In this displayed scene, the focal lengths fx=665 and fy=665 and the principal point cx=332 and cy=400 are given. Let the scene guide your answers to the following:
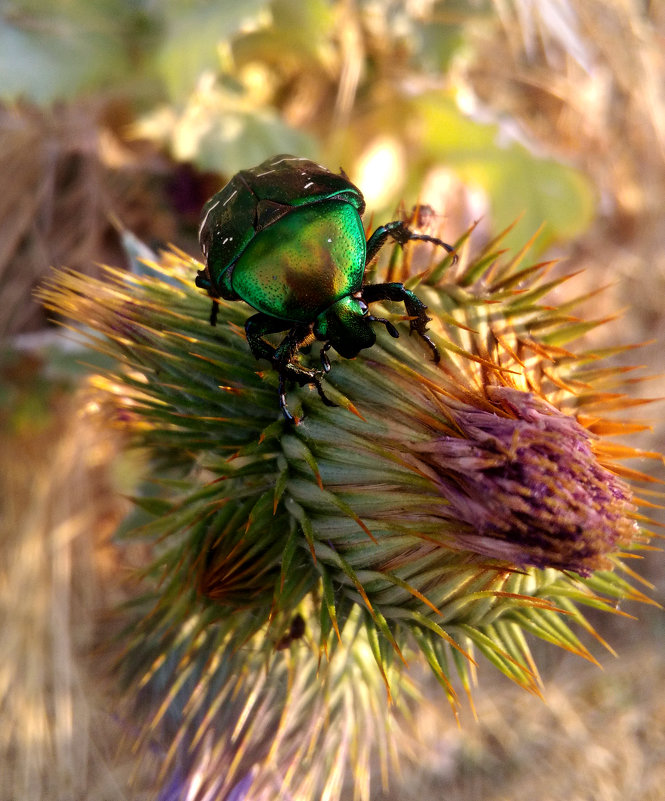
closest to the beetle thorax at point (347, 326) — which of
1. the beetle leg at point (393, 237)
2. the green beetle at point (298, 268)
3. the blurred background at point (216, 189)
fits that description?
the green beetle at point (298, 268)

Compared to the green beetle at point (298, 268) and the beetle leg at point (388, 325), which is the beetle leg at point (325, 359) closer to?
the green beetle at point (298, 268)

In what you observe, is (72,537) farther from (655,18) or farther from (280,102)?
(655,18)

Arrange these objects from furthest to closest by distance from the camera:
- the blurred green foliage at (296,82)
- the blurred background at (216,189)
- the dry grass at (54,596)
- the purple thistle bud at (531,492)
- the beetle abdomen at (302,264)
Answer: the dry grass at (54,596)
the blurred background at (216,189)
the blurred green foliage at (296,82)
the beetle abdomen at (302,264)
the purple thistle bud at (531,492)

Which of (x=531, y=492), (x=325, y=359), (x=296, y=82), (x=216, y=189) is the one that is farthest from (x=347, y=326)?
(x=296, y=82)

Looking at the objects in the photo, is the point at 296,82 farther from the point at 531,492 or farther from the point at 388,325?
the point at 531,492

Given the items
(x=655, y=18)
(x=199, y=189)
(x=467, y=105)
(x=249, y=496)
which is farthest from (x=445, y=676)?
(x=655, y=18)

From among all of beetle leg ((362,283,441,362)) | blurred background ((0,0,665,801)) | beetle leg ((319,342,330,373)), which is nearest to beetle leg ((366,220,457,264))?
beetle leg ((362,283,441,362))

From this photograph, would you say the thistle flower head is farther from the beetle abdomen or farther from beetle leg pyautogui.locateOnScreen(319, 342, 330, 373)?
the beetle abdomen
